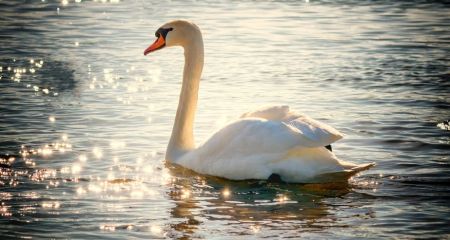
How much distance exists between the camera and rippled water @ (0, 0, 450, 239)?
9734 millimetres

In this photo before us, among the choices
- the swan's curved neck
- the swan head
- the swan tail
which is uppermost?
the swan head

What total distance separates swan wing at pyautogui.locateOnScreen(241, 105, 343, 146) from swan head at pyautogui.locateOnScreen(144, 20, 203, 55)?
4.16 ft

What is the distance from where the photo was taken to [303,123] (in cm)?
1070

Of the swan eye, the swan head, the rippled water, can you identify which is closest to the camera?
the rippled water

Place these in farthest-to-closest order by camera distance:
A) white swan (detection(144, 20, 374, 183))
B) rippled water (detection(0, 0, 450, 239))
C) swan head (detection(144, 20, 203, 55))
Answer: swan head (detection(144, 20, 203, 55)) < white swan (detection(144, 20, 374, 183)) < rippled water (detection(0, 0, 450, 239))

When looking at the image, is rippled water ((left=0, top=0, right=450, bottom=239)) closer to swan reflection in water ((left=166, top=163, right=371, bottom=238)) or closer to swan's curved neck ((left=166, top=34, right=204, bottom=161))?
swan reflection in water ((left=166, top=163, right=371, bottom=238))

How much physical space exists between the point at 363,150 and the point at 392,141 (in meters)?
0.53

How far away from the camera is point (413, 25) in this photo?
71.8 feet

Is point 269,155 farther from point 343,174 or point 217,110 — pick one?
point 217,110

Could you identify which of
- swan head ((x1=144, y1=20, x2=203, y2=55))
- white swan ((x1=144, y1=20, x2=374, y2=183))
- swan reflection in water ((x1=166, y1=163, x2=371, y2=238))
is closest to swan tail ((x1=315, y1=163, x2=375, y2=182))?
white swan ((x1=144, y1=20, x2=374, y2=183))

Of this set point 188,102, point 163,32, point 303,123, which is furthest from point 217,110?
point 303,123

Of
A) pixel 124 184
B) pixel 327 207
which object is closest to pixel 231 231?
pixel 327 207

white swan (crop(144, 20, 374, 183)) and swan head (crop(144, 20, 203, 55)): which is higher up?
swan head (crop(144, 20, 203, 55))

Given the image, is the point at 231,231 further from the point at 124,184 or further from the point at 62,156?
the point at 62,156
